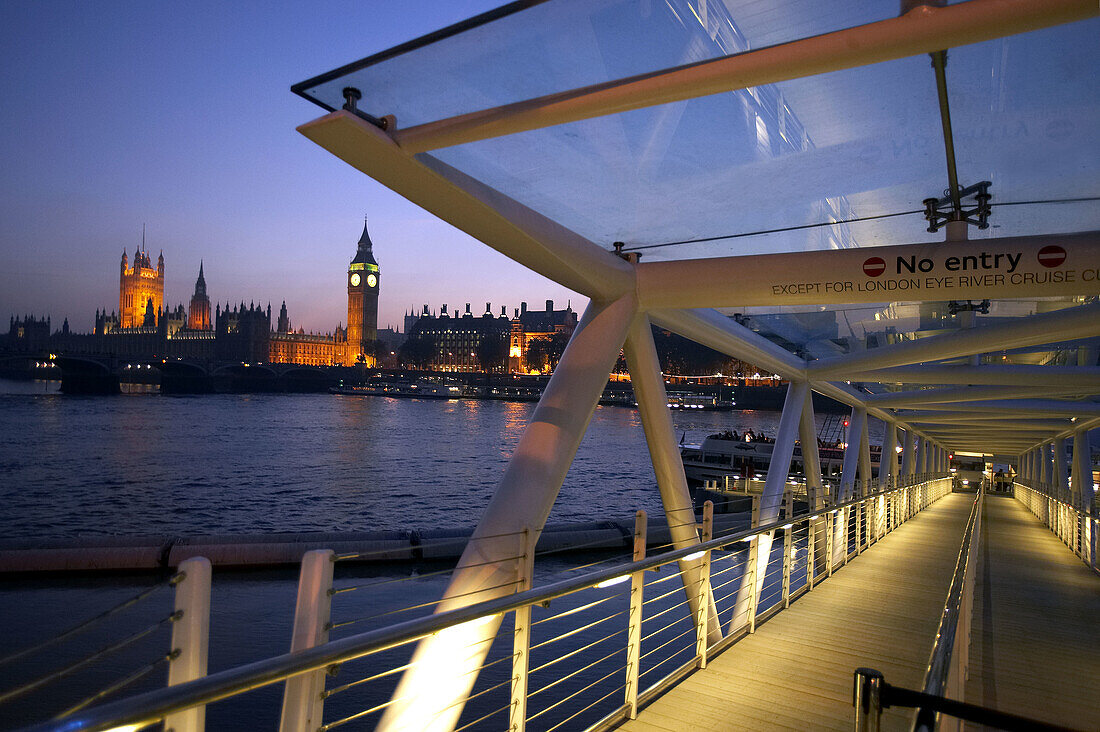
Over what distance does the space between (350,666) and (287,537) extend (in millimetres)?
7082

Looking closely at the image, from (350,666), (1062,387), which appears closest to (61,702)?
(350,666)

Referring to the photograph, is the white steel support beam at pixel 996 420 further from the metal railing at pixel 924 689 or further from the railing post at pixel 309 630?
the railing post at pixel 309 630

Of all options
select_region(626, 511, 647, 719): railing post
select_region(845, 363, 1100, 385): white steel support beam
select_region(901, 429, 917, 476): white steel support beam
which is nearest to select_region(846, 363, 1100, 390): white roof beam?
select_region(845, 363, 1100, 385): white steel support beam

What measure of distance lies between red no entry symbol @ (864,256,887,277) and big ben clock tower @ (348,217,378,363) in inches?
5461

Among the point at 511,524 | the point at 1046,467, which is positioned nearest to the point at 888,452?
the point at 1046,467

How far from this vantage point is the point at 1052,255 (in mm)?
4004

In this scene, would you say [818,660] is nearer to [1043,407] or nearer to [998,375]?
[998,375]

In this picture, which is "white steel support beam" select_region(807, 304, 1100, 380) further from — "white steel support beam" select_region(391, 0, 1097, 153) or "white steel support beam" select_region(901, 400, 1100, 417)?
"white steel support beam" select_region(901, 400, 1100, 417)

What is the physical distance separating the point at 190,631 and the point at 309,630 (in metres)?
0.34

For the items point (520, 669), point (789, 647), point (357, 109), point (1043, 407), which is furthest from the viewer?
point (1043, 407)

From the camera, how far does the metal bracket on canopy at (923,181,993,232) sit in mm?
4430

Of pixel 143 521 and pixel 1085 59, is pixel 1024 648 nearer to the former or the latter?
pixel 1085 59

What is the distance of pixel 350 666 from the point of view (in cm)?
1136

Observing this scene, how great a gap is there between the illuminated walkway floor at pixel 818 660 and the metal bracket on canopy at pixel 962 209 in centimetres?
277
